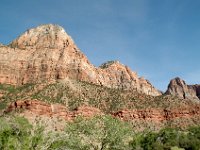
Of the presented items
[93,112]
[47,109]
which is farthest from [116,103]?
[47,109]

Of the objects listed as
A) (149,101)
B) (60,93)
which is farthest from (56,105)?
(149,101)

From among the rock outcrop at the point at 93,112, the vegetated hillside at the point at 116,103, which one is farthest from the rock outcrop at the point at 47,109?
the vegetated hillside at the point at 116,103

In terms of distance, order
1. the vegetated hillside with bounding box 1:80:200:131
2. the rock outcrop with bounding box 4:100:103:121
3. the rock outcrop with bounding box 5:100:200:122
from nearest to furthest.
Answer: the rock outcrop with bounding box 4:100:103:121
the rock outcrop with bounding box 5:100:200:122
the vegetated hillside with bounding box 1:80:200:131

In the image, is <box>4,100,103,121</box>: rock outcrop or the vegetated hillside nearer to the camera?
<box>4,100,103,121</box>: rock outcrop

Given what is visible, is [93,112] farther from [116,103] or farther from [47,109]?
[47,109]

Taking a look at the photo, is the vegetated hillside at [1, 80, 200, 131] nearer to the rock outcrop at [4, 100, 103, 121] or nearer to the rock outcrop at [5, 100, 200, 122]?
the rock outcrop at [5, 100, 200, 122]

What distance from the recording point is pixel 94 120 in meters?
51.2

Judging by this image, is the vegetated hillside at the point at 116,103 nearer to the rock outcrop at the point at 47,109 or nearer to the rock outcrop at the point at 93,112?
the rock outcrop at the point at 93,112

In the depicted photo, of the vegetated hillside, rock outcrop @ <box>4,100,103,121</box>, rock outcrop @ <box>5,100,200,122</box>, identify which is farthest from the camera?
the vegetated hillside

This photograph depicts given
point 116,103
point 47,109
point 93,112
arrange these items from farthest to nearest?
point 116,103
point 93,112
point 47,109

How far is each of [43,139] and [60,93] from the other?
11318cm

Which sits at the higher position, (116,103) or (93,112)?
(116,103)

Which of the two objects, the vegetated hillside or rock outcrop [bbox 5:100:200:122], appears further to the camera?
the vegetated hillside

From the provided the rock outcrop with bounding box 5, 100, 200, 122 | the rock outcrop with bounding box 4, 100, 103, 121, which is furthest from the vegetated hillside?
the rock outcrop with bounding box 4, 100, 103, 121
